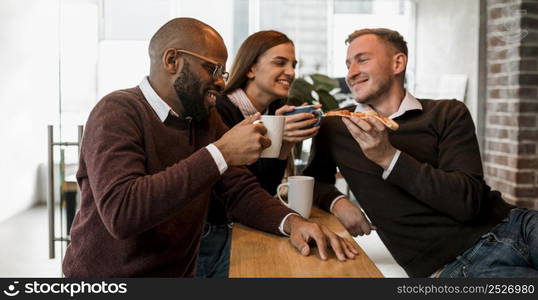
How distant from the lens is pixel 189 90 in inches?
47.9

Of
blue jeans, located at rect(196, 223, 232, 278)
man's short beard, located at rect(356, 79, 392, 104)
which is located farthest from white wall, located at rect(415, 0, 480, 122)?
blue jeans, located at rect(196, 223, 232, 278)

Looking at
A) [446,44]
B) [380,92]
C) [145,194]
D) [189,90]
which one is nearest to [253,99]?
[380,92]

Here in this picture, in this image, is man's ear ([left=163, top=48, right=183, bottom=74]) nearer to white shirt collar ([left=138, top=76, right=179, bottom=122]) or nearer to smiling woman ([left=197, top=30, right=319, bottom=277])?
white shirt collar ([left=138, top=76, right=179, bottom=122])

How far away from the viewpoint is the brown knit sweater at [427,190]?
136 cm

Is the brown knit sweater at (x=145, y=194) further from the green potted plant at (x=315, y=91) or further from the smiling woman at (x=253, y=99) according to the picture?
the green potted plant at (x=315, y=91)

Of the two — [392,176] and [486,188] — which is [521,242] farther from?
[392,176]

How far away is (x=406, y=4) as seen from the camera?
9.91 ft

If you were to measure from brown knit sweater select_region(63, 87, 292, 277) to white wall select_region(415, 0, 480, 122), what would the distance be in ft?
6.58

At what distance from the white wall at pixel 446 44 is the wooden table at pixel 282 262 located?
2198 mm

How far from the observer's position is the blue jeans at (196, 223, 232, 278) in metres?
1.69

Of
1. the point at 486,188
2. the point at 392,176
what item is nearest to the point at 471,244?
the point at 486,188

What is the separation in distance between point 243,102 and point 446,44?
1.76m

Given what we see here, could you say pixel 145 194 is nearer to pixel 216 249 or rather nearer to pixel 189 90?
pixel 189 90

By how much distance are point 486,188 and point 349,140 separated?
418 mm
